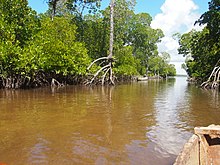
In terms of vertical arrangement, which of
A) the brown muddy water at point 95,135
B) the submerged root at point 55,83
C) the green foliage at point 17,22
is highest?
the green foliage at point 17,22

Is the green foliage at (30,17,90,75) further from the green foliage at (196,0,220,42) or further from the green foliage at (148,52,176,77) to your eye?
the green foliage at (148,52,176,77)

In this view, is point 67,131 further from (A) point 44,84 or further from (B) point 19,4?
(A) point 44,84

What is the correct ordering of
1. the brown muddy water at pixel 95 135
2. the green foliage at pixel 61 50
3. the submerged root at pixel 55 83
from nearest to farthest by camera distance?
the brown muddy water at pixel 95 135 < the green foliage at pixel 61 50 < the submerged root at pixel 55 83

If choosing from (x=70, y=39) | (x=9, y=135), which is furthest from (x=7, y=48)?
(x=9, y=135)

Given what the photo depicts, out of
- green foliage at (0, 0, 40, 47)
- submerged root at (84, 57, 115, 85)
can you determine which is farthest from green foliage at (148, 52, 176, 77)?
green foliage at (0, 0, 40, 47)

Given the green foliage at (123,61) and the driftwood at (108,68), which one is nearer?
the driftwood at (108,68)

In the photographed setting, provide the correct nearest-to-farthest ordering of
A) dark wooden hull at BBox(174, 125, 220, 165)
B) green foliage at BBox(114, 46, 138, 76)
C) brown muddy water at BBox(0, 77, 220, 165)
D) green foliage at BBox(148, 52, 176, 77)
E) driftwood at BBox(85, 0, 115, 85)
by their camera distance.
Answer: dark wooden hull at BBox(174, 125, 220, 165), brown muddy water at BBox(0, 77, 220, 165), driftwood at BBox(85, 0, 115, 85), green foliage at BBox(114, 46, 138, 76), green foliage at BBox(148, 52, 176, 77)

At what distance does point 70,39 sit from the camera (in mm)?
22516

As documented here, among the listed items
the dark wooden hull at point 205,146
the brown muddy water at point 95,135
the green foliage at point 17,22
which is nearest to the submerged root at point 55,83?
the green foliage at point 17,22

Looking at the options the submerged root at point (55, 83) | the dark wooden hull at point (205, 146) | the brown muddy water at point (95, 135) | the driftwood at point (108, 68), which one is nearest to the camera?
the dark wooden hull at point (205, 146)

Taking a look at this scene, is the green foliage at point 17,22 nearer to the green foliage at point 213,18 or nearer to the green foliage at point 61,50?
the green foliage at point 61,50

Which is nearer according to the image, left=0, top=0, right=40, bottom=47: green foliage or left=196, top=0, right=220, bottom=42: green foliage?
left=0, top=0, right=40, bottom=47: green foliage

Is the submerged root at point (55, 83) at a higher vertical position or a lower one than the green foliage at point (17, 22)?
lower

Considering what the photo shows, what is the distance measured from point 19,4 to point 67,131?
1302cm
